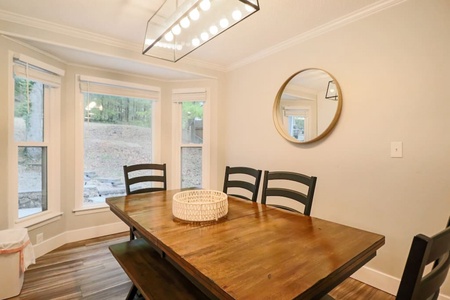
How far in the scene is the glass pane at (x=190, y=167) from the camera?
11.9ft

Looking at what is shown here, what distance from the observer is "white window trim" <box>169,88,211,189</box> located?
11.6 feet

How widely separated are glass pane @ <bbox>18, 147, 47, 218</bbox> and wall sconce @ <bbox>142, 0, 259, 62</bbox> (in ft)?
5.92

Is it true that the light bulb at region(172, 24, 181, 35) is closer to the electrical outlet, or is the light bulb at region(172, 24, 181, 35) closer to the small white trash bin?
the small white trash bin

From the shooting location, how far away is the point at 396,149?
1.88 metres

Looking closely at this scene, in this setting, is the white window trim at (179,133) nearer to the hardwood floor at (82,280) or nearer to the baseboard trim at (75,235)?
the baseboard trim at (75,235)

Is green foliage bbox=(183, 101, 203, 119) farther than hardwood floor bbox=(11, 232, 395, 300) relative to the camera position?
Yes

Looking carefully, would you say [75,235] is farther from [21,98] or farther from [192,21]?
[192,21]

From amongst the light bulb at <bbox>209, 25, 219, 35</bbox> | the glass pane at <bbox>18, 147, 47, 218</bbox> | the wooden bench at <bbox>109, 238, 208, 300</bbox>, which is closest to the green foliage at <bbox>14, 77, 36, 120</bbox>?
the glass pane at <bbox>18, 147, 47, 218</bbox>

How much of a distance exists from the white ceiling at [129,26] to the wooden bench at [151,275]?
1949 millimetres

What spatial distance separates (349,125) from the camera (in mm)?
2156

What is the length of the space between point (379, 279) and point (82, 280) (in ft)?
8.43

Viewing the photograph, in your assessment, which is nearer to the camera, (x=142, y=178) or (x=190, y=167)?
(x=142, y=178)

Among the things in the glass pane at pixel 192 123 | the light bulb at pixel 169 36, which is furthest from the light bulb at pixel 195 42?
the glass pane at pixel 192 123

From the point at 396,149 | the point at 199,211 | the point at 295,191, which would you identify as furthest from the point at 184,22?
the point at 396,149
